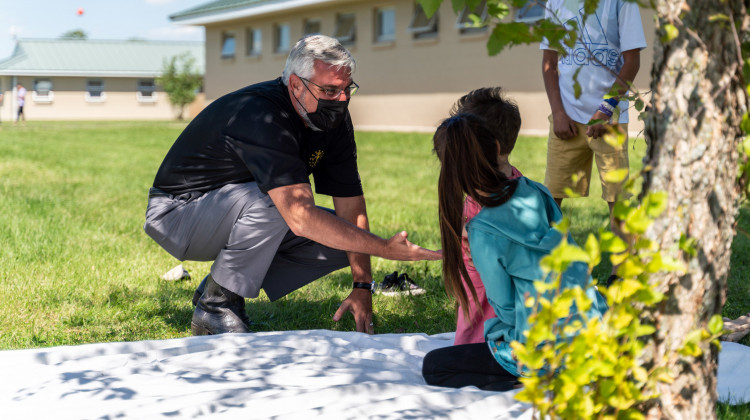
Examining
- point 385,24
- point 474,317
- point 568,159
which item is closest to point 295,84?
point 474,317

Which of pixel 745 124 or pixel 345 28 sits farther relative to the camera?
pixel 345 28

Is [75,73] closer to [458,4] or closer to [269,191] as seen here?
[269,191]

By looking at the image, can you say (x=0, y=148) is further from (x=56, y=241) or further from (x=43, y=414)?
(x=43, y=414)

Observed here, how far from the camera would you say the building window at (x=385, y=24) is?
23531 mm

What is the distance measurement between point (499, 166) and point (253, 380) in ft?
3.90

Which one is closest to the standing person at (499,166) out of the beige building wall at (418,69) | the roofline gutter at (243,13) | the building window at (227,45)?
the beige building wall at (418,69)

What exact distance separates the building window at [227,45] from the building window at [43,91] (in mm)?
22438

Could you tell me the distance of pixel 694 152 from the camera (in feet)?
6.15

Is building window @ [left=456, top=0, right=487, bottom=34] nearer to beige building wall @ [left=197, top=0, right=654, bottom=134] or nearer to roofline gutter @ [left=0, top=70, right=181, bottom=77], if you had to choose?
beige building wall @ [left=197, top=0, right=654, bottom=134]

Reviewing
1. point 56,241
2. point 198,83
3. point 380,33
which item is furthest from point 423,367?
point 198,83

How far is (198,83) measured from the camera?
43.7 meters

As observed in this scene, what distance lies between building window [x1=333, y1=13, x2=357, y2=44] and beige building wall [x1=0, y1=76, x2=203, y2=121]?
25210 millimetres

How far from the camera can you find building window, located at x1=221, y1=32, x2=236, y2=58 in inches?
1222

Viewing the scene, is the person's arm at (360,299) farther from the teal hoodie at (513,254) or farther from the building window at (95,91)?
the building window at (95,91)
